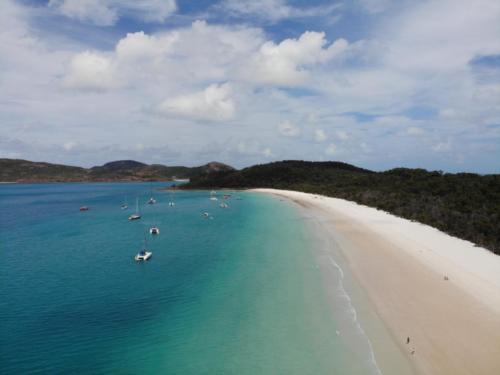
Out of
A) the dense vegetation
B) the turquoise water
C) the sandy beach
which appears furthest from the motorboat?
the dense vegetation

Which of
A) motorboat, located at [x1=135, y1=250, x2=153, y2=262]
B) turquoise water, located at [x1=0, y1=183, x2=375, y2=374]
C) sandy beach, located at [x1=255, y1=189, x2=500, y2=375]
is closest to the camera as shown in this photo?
sandy beach, located at [x1=255, y1=189, x2=500, y2=375]

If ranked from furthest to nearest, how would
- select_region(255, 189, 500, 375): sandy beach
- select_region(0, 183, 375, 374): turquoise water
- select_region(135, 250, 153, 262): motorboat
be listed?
select_region(135, 250, 153, 262): motorboat < select_region(0, 183, 375, 374): turquoise water < select_region(255, 189, 500, 375): sandy beach

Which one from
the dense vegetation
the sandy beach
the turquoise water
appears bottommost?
the turquoise water

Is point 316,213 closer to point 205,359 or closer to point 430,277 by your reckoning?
point 430,277

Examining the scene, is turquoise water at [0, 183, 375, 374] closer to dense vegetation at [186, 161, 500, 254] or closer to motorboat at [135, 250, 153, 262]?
motorboat at [135, 250, 153, 262]

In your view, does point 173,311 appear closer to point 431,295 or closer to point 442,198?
point 431,295

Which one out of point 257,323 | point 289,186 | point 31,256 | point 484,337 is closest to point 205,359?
point 257,323

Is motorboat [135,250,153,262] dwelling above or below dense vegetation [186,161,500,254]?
below

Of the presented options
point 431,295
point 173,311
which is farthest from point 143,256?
point 431,295
